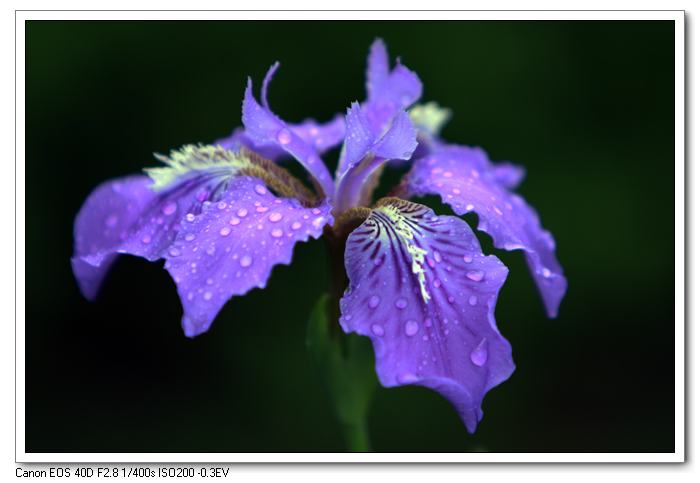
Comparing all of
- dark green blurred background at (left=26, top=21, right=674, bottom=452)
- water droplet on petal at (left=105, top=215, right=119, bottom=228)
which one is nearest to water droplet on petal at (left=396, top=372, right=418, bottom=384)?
water droplet on petal at (left=105, top=215, right=119, bottom=228)

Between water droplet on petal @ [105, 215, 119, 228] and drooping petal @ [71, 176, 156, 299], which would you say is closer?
drooping petal @ [71, 176, 156, 299]

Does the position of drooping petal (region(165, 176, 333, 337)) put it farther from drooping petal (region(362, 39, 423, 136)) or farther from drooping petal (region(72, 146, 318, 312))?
drooping petal (region(362, 39, 423, 136))

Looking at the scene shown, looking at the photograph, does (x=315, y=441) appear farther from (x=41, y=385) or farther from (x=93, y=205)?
(x=93, y=205)

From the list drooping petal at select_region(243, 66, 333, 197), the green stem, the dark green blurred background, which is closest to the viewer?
drooping petal at select_region(243, 66, 333, 197)

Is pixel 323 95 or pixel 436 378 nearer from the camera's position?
pixel 436 378

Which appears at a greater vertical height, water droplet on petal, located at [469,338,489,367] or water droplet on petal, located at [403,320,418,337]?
water droplet on petal, located at [403,320,418,337]

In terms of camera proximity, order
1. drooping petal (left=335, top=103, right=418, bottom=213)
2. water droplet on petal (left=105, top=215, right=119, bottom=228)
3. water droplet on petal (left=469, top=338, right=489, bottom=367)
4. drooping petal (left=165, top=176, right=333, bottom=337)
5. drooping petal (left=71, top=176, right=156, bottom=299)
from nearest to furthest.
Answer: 1. drooping petal (left=165, top=176, right=333, bottom=337)
2. water droplet on petal (left=469, top=338, right=489, bottom=367)
3. drooping petal (left=335, top=103, right=418, bottom=213)
4. drooping petal (left=71, top=176, right=156, bottom=299)
5. water droplet on petal (left=105, top=215, right=119, bottom=228)

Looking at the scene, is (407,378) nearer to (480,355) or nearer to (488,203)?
(480,355)
